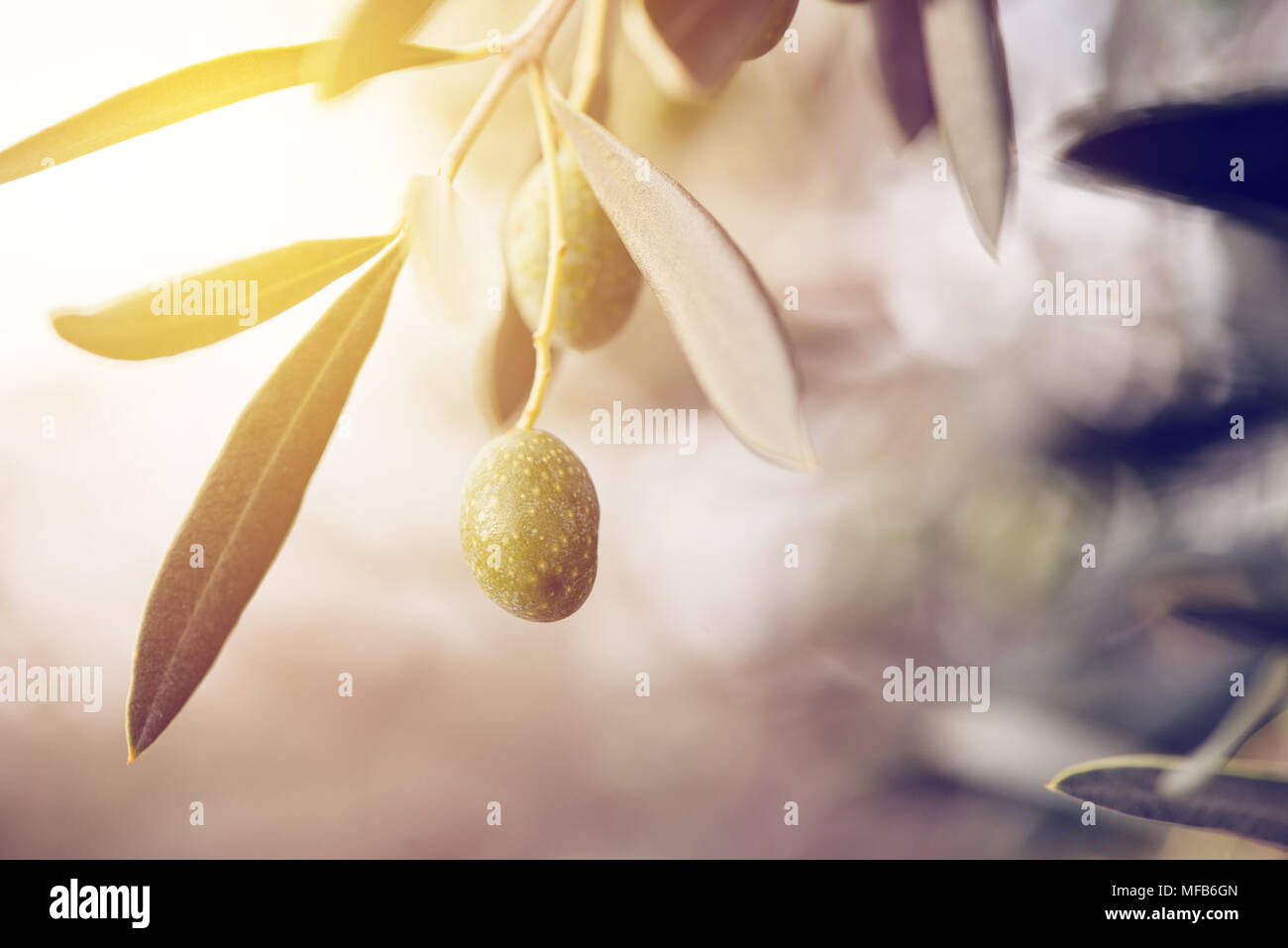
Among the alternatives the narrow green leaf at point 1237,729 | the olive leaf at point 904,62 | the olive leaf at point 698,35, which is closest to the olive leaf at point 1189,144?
the olive leaf at point 904,62

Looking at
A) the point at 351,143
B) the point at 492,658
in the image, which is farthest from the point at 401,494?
the point at 351,143

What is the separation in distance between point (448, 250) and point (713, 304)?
0.37 feet

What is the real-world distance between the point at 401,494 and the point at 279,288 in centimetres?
45

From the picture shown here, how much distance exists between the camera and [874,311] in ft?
2.51

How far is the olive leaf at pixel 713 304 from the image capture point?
284 mm

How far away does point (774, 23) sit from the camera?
386 millimetres

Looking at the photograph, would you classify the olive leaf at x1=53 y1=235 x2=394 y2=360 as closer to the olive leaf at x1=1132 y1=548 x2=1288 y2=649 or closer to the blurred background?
the blurred background

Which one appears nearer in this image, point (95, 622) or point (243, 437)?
point (243, 437)

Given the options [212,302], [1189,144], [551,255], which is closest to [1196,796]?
[1189,144]

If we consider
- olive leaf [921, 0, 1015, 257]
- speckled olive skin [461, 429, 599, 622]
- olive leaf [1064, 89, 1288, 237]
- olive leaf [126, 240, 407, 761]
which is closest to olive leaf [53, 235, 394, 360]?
olive leaf [126, 240, 407, 761]

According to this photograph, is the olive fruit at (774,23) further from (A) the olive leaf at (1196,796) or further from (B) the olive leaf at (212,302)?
(A) the olive leaf at (1196,796)

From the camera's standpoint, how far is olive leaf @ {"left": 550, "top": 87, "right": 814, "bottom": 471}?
284mm

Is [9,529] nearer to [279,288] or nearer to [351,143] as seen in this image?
[351,143]

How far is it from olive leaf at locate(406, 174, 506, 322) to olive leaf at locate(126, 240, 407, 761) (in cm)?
5
